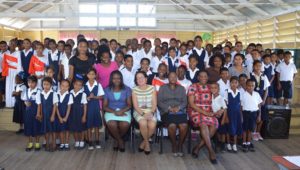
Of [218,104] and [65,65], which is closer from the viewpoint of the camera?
[218,104]

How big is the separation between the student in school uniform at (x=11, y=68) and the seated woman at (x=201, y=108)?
9.57 feet

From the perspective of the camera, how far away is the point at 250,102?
446 centimetres

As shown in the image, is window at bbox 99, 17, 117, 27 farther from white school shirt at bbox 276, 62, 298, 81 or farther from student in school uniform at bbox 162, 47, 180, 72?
white school shirt at bbox 276, 62, 298, 81

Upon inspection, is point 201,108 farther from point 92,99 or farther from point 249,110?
point 92,99

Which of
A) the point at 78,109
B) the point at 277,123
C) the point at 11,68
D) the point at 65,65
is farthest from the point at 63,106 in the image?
the point at 277,123

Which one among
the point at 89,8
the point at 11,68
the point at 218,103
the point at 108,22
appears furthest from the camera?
the point at 108,22

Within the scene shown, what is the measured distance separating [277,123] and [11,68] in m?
4.49

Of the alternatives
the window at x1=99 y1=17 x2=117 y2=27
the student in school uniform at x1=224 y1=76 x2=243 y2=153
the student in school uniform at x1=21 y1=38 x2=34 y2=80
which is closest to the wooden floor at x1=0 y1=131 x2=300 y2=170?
the student in school uniform at x1=224 y1=76 x2=243 y2=153

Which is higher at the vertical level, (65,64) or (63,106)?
(65,64)

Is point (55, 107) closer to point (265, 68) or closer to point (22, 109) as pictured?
point (22, 109)

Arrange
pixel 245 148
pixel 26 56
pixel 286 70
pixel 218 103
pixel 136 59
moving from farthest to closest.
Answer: pixel 286 70 < pixel 136 59 < pixel 26 56 < pixel 245 148 < pixel 218 103

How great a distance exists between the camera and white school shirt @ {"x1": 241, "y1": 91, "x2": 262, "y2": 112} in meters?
4.46

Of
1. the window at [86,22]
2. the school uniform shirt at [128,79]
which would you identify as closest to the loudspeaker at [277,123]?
the school uniform shirt at [128,79]

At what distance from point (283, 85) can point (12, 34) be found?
49.9ft
